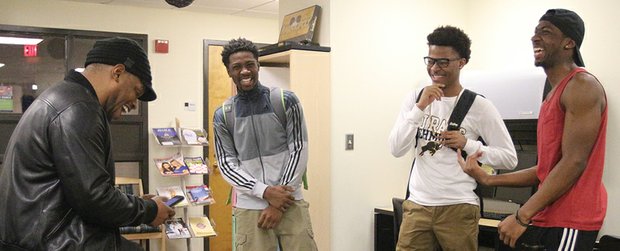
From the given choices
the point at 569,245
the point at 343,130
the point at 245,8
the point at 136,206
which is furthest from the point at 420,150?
the point at 245,8

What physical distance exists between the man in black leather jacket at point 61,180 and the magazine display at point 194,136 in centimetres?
395

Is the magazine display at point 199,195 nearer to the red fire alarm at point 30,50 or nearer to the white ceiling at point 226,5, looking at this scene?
the white ceiling at point 226,5

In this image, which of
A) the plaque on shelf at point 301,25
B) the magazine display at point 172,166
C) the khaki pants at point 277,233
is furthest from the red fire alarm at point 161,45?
the khaki pants at point 277,233

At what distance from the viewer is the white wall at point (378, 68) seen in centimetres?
423

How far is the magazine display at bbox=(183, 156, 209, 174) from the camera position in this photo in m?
5.81

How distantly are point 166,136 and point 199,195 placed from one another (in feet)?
2.08

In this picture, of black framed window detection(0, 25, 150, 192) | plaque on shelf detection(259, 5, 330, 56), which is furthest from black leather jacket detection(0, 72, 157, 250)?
black framed window detection(0, 25, 150, 192)

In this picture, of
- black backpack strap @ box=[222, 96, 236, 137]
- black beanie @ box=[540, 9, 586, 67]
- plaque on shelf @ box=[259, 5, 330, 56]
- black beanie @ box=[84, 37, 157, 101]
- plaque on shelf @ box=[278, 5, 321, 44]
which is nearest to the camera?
black beanie @ box=[84, 37, 157, 101]

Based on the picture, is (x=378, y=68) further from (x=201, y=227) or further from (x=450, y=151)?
(x=201, y=227)

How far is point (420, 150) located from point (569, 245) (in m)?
0.85

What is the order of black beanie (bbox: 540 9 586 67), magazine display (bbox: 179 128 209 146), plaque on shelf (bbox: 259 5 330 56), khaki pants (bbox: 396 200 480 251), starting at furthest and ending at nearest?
magazine display (bbox: 179 128 209 146)
plaque on shelf (bbox: 259 5 330 56)
khaki pants (bbox: 396 200 480 251)
black beanie (bbox: 540 9 586 67)

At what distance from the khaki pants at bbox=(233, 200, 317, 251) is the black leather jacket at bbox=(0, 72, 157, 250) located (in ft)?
3.91

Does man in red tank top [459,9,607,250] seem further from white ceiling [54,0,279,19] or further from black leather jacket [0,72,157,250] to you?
white ceiling [54,0,279,19]

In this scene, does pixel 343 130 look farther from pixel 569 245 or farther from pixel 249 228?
pixel 569 245
